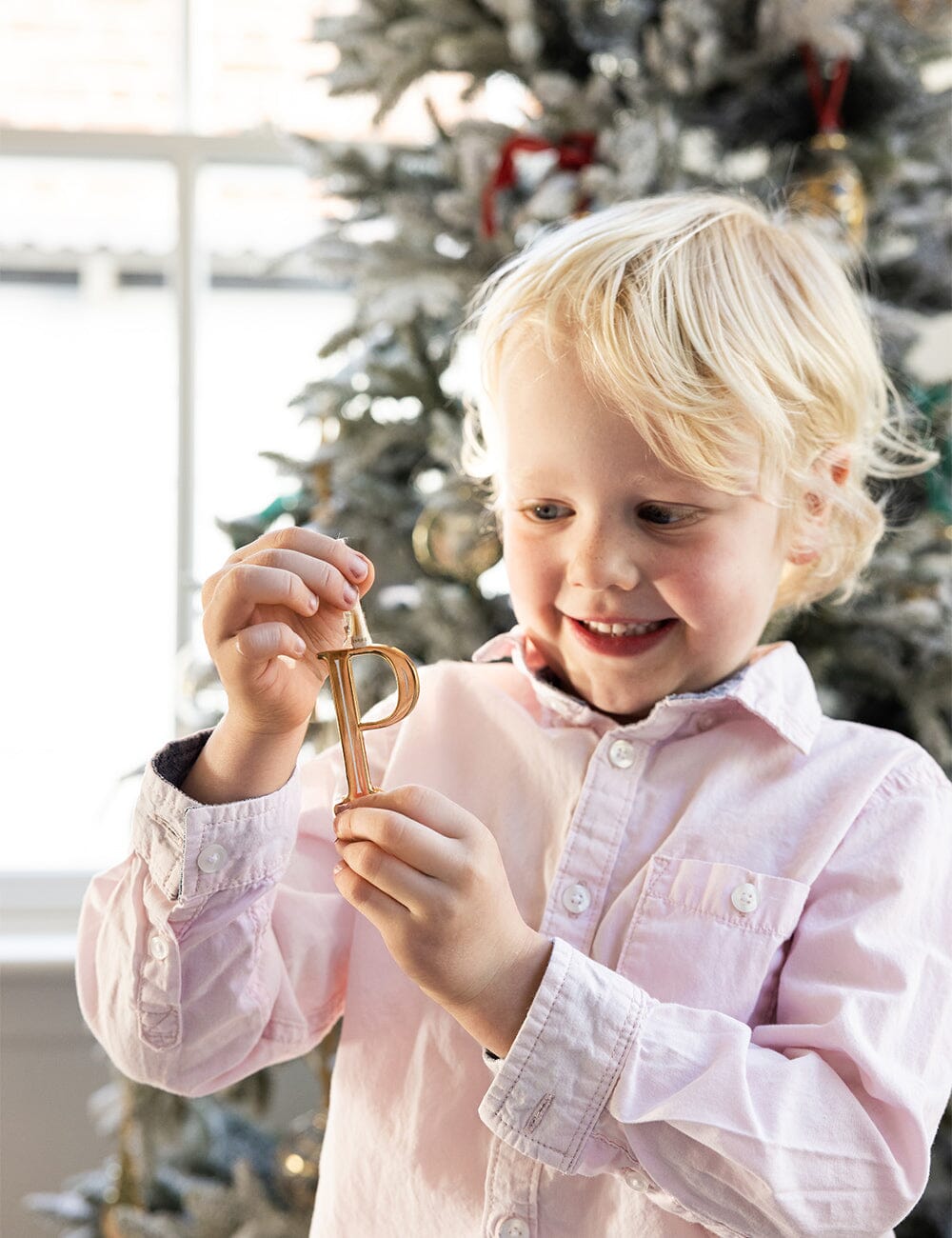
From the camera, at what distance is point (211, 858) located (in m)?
0.83

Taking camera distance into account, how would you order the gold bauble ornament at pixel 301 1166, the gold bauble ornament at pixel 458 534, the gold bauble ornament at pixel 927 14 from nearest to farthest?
the gold bauble ornament at pixel 458 534
the gold bauble ornament at pixel 927 14
the gold bauble ornament at pixel 301 1166

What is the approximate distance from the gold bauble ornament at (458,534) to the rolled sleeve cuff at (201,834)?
589 millimetres

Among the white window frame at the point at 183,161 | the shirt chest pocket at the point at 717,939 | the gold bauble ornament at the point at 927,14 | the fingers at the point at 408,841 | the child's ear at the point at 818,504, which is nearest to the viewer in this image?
the fingers at the point at 408,841

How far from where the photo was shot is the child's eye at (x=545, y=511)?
0.90 meters

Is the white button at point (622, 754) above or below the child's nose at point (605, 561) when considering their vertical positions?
below

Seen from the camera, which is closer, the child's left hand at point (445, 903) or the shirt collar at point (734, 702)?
the child's left hand at point (445, 903)

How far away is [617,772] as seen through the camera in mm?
921

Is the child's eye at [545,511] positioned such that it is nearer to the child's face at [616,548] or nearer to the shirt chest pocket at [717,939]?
the child's face at [616,548]

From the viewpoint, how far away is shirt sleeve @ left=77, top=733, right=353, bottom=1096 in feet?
2.74

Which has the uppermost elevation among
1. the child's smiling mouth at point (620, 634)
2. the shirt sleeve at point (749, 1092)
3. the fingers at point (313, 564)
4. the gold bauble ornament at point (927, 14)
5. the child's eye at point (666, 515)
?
the gold bauble ornament at point (927, 14)

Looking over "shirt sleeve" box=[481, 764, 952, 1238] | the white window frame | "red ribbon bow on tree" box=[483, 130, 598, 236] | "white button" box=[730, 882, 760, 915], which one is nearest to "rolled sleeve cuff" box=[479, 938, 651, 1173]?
"shirt sleeve" box=[481, 764, 952, 1238]

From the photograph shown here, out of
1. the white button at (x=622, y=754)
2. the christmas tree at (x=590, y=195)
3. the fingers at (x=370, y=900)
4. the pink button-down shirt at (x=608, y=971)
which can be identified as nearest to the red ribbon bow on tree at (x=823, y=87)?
the christmas tree at (x=590, y=195)

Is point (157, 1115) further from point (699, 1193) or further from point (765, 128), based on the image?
point (765, 128)

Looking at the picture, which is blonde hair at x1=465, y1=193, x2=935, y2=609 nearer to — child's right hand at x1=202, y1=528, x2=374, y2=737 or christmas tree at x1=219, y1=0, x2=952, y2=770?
child's right hand at x1=202, y1=528, x2=374, y2=737
